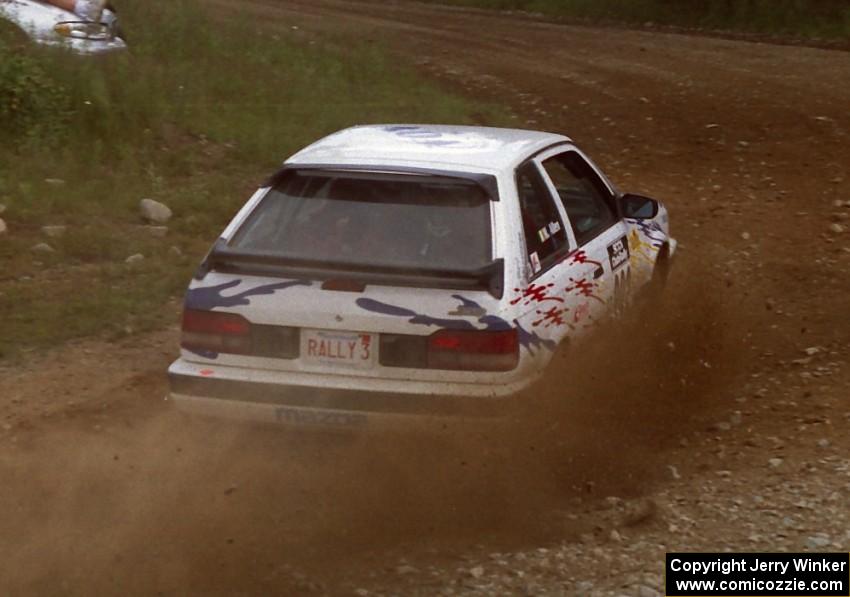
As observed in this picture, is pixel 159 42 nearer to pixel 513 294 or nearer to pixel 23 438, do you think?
pixel 23 438

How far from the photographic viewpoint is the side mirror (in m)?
7.57

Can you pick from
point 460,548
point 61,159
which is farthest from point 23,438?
point 61,159

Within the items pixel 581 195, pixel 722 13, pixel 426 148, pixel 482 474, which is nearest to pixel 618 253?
pixel 581 195

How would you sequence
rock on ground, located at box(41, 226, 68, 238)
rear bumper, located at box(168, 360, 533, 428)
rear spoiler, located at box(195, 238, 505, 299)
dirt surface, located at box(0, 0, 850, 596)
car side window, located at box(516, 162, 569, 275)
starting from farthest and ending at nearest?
rock on ground, located at box(41, 226, 68, 238) → car side window, located at box(516, 162, 569, 275) → rear spoiler, located at box(195, 238, 505, 299) → rear bumper, located at box(168, 360, 533, 428) → dirt surface, located at box(0, 0, 850, 596)

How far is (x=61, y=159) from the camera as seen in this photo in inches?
465

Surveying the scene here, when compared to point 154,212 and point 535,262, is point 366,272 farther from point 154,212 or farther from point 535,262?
point 154,212

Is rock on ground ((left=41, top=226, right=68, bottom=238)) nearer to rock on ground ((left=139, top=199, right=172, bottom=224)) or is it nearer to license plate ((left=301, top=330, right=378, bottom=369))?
rock on ground ((left=139, top=199, right=172, bottom=224))

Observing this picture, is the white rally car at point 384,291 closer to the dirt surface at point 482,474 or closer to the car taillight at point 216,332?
the car taillight at point 216,332

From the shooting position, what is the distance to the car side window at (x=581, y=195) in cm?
698

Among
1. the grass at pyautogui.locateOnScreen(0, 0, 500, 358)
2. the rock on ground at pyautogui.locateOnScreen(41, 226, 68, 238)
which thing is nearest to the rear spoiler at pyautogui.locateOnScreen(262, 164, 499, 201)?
the grass at pyautogui.locateOnScreen(0, 0, 500, 358)

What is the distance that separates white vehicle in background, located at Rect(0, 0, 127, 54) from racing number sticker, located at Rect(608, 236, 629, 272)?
815 cm

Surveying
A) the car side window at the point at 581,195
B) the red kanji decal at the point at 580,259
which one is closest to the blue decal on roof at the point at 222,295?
the red kanji decal at the point at 580,259

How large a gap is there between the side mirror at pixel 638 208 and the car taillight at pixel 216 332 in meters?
2.61

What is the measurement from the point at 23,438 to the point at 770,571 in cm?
375
